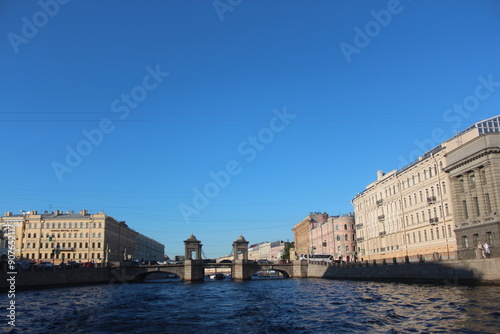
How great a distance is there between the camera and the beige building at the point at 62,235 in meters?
111

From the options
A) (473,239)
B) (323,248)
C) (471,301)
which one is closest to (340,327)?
(471,301)

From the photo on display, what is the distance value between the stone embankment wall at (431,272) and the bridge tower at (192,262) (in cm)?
3203

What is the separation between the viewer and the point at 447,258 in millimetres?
44031

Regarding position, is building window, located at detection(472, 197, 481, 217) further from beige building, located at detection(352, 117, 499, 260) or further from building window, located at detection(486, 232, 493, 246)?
building window, located at detection(486, 232, 493, 246)

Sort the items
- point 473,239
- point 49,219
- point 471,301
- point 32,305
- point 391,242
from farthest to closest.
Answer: point 49,219
point 391,242
point 473,239
point 32,305
point 471,301

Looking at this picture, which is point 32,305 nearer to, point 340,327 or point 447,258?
point 340,327

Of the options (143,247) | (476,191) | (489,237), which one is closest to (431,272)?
(489,237)

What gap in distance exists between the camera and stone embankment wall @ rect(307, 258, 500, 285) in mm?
37031

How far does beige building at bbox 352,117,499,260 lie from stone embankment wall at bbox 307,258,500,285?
70.5 inches

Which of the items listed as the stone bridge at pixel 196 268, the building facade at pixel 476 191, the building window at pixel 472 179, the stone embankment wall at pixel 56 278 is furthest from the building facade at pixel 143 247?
the building window at pixel 472 179

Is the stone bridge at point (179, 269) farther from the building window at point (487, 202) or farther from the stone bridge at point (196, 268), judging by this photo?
the building window at point (487, 202)

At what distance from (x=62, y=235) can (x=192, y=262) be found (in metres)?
42.3

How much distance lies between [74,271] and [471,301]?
59.1 metres
